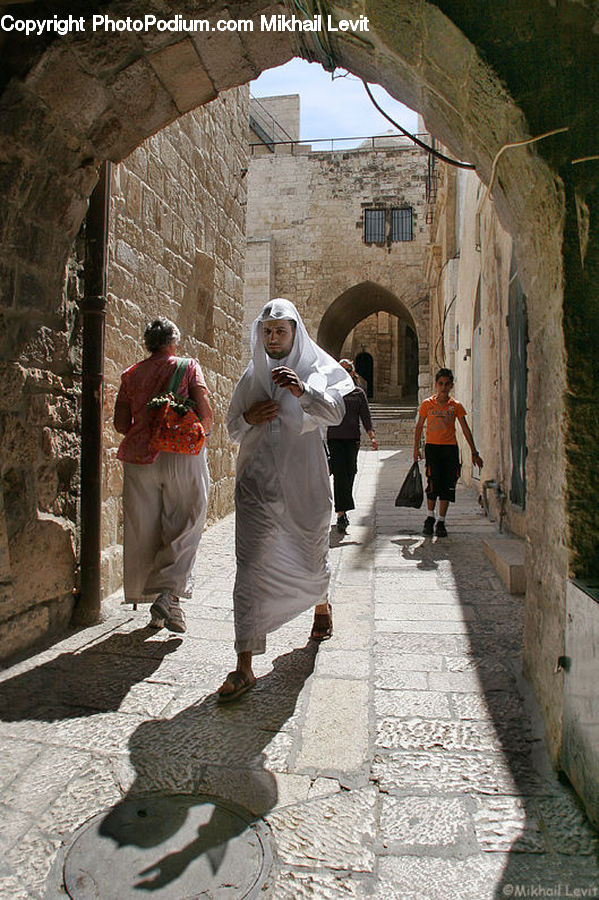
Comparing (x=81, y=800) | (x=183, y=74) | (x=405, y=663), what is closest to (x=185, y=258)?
(x=183, y=74)

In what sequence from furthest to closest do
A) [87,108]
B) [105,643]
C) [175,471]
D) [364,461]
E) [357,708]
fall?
[364,461]
[175,471]
[105,643]
[87,108]
[357,708]

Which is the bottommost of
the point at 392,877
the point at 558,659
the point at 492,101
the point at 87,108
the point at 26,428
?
the point at 392,877

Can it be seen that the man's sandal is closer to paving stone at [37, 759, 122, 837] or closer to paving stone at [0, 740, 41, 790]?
paving stone at [37, 759, 122, 837]

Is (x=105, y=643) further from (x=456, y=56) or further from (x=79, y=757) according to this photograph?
(x=456, y=56)

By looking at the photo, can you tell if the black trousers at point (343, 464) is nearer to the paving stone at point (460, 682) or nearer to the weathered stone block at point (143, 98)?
the paving stone at point (460, 682)

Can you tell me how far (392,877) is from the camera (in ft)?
5.50

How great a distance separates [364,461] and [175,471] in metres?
11.5

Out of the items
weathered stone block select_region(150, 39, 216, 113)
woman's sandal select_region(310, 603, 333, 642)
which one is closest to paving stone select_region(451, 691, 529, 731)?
woman's sandal select_region(310, 603, 333, 642)

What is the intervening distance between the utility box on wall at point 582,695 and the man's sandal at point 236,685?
4.18 feet

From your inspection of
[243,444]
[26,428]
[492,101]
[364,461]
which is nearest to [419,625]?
[243,444]

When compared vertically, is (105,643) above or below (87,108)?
below

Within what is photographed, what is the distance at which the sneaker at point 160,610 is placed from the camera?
351cm

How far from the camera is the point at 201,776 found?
7.09 feet

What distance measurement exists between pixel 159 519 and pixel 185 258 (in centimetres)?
295
